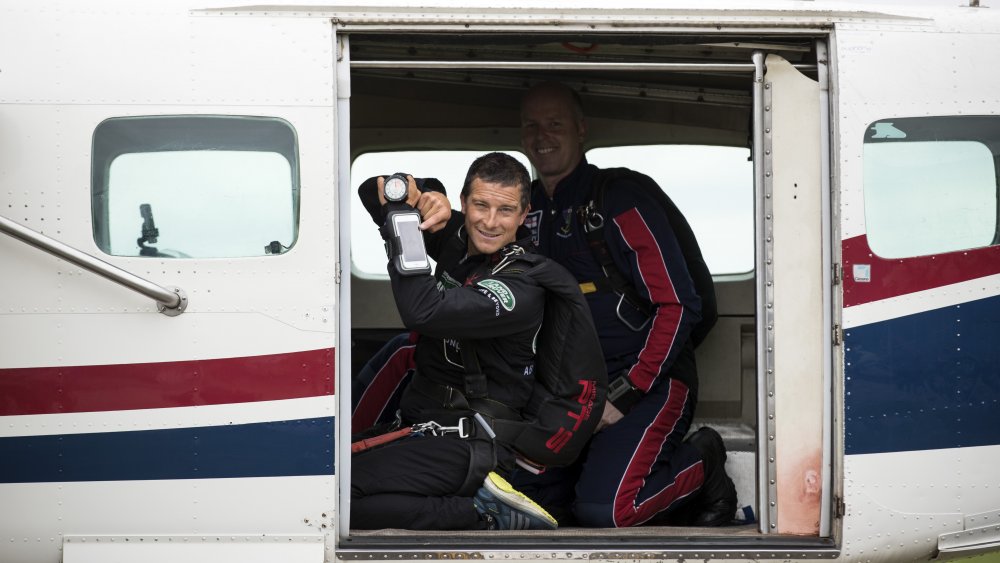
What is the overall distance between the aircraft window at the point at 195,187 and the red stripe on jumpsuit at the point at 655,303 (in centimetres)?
158

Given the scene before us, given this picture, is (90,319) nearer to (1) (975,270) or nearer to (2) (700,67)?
(2) (700,67)

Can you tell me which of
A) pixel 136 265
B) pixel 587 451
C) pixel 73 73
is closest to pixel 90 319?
pixel 136 265

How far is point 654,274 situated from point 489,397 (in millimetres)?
986

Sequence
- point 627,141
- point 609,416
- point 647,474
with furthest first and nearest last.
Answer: point 627,141 < point 609,416 < point 647,474

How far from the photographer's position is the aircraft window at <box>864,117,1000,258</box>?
11.8 feet

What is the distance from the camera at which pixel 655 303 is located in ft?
14.1

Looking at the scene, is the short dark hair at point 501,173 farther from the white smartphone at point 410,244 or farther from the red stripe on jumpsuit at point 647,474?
the red stripe on jumpsuit at point 647,474

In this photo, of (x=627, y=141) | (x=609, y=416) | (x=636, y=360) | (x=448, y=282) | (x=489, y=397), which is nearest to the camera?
(x=489, y=397)

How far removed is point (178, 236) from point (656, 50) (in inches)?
82.9

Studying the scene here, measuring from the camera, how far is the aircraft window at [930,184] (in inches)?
142

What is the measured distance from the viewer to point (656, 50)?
4.23 metres

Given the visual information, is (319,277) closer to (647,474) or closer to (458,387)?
(458,387)

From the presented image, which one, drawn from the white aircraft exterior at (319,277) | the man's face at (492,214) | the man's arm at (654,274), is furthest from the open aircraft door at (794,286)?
the man's face at (492,214)

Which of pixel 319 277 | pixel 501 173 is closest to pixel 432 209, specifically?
pixel 501 173
